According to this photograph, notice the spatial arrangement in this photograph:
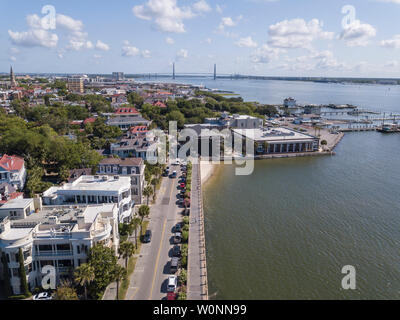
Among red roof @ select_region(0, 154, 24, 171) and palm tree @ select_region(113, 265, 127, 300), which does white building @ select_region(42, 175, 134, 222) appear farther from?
red roof @ select_region(0, 154, 24, 171)

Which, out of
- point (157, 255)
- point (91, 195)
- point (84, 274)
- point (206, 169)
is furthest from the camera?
point (206, 169)

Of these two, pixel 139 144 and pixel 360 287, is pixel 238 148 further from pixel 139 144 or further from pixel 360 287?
pixel 360 287

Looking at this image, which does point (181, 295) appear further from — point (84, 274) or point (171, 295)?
point (84, 274)

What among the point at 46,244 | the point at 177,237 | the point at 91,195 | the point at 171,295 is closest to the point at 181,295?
the point at 171,295

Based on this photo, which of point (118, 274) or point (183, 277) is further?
point (183, 277)

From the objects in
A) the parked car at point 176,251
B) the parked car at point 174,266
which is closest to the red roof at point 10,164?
the parked car at point 176,251
